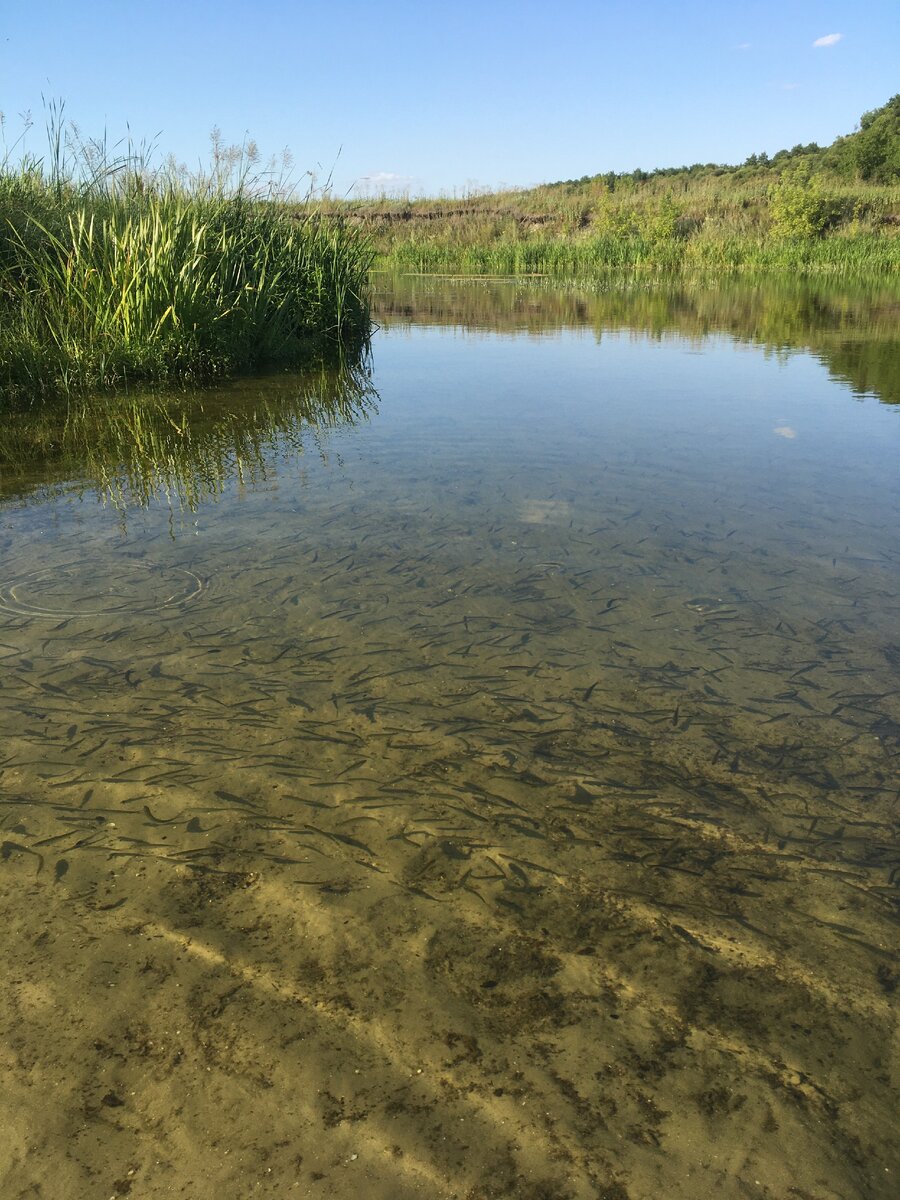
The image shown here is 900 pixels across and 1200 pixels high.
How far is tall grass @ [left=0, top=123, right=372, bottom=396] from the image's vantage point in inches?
284

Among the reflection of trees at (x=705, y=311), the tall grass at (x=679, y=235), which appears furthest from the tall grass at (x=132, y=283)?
the tall grass at (x=679, y=235)

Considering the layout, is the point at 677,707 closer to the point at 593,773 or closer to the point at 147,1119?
the point at 593,773

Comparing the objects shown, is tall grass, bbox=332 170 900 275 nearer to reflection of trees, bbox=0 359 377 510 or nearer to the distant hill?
the distant hill

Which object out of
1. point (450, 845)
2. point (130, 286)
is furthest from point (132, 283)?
point (450, 845)

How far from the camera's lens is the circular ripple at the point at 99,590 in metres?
3.40

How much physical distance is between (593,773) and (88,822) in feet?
4.37

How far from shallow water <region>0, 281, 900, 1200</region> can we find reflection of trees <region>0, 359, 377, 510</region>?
39 cm

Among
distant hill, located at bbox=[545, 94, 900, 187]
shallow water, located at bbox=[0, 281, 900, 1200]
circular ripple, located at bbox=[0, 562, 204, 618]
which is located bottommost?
shallow water, located at bbox=[0, 281, 900, 1200]

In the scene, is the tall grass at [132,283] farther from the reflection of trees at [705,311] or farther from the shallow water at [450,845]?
the reflection of trees at [705,311]

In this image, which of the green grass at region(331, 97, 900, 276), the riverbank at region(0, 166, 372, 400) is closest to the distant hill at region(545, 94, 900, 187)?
the green grass at region(331, 97, 900, 276)

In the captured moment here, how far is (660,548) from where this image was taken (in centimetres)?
413

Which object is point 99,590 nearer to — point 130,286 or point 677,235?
point 130,286

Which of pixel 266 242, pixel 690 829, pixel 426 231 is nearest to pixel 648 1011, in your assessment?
pixel 690 829

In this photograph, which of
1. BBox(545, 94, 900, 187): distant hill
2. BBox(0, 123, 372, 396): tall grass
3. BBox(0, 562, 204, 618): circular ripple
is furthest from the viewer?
BBox(545, 94, 900, 187): distant hill
